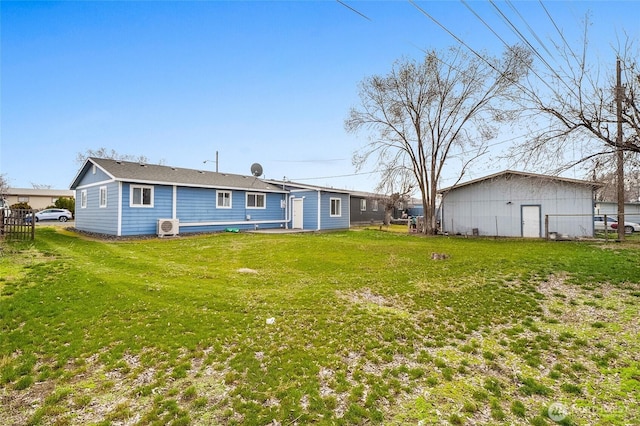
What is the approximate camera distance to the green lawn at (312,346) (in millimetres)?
2998

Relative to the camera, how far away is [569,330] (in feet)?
16.4

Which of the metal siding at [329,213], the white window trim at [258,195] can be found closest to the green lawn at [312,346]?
the white window trim at [258,195]

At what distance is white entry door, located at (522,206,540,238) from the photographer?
17938 millimetres

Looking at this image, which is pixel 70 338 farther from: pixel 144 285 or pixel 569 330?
pixel 569 330

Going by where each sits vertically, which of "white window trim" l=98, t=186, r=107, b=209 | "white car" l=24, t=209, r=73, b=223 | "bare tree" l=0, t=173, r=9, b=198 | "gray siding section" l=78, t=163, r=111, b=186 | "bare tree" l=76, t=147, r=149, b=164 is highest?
"bare tree" l=76, t=147, r=149, b=164

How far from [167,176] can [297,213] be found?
8.67 meters

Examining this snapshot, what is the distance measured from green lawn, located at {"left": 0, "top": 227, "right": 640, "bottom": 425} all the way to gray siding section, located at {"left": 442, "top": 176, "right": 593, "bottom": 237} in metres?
10.3

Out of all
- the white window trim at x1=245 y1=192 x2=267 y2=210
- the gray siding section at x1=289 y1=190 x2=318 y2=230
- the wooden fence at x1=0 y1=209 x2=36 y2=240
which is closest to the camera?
the wooden fence at x1=0 y1=209 x2=36 y2=240

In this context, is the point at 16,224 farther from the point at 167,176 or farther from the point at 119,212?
the point at 167,176

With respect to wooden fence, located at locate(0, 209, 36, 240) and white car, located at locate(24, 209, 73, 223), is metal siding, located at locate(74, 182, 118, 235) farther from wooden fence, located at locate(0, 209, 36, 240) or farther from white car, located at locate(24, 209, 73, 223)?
white car, located at locate(24, 209, 73, 223)

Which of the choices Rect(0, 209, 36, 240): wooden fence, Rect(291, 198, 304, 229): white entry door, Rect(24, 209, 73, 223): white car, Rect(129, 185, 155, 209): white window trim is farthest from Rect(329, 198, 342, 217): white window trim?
Rect(24, 209, 73, 223): white car

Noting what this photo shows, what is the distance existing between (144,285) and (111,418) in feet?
14.2

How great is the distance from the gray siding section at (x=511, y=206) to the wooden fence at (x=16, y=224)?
21528 millimetres

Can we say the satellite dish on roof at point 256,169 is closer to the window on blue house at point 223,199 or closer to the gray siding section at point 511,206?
the window on blue house at point 223,199
